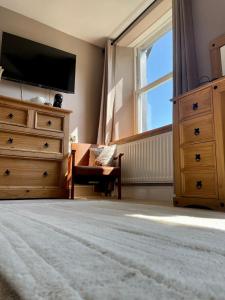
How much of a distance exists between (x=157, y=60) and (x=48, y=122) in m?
1.76

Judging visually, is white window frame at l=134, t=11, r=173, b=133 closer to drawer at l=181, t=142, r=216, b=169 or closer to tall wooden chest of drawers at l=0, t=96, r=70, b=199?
tall wooden chest of drawers at l=0, t=96, r=70, b=199

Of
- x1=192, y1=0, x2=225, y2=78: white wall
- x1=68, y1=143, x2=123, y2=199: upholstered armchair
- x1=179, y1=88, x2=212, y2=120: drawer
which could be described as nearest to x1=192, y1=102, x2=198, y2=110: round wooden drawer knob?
x1=179, y1=88, x2=212, y2=120: drawer

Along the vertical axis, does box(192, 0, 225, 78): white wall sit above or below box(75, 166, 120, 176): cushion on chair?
above

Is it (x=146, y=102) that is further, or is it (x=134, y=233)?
(x=146, y=102)

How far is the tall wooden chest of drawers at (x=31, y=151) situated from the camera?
8.13ft

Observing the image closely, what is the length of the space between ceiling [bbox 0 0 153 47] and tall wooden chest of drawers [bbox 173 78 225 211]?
1.87 meters

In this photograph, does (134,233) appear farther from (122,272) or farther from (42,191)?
(42,191)

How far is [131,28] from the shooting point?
3.50 m

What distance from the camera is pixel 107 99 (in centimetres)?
362

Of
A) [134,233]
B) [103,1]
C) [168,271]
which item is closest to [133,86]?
[103,1]

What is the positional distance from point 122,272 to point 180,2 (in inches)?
117

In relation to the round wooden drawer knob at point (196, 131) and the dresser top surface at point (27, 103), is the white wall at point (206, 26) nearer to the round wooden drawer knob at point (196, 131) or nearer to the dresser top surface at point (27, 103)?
the round wooden drawer knob at point (196, 131)

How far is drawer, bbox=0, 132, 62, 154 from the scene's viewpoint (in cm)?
252

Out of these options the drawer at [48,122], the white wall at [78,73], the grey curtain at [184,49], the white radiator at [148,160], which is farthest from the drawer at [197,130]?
the white wall at [78,73]
